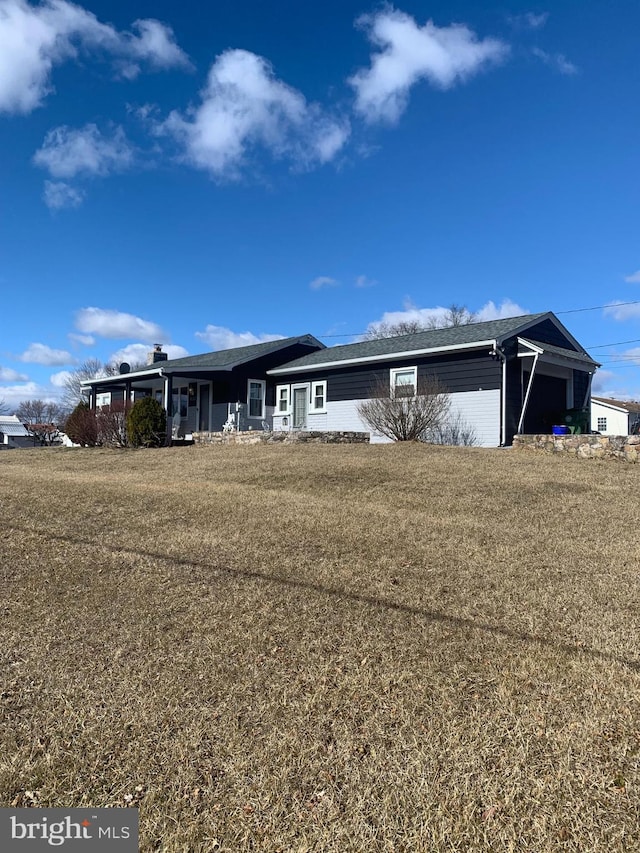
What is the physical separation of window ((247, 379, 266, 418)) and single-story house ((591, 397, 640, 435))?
2857 cm

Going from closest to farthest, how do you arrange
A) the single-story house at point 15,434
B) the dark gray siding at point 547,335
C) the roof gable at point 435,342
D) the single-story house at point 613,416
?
the roof gable at point 435,342 → the dark gray siding at point 547,335 → the single-story house at point 613,416 → the single-story house at point 15,434

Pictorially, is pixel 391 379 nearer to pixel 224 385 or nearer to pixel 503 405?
pixel 503 405

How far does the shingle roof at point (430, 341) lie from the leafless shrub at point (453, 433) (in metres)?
2.13

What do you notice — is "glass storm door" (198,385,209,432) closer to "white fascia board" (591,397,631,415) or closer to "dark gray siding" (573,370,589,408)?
"dark gray siding" (573,370,589,408)

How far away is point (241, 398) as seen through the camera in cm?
2091

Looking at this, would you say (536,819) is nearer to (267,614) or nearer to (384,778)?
(384,778)

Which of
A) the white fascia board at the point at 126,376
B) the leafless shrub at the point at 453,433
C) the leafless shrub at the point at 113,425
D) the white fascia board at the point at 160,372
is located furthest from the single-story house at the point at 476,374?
the leafless shrub at the point at 113,425

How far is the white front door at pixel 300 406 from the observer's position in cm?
2031

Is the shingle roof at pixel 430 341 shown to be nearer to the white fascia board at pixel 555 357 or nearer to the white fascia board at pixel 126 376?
the white fascia board at pixel 555 357

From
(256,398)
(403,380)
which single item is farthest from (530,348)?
(256,398)

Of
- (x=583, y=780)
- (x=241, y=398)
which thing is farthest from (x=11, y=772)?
(x=241, y=398)

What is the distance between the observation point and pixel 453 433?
1564cm

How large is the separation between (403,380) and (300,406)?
489 cm

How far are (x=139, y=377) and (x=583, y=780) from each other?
21.2 meters
